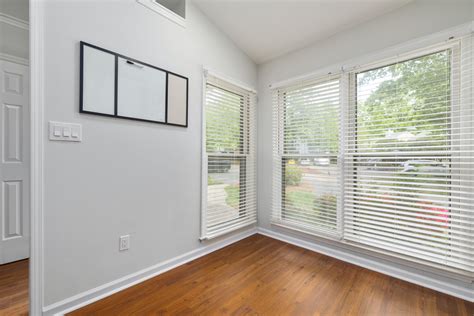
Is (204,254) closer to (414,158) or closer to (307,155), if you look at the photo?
(307,155)

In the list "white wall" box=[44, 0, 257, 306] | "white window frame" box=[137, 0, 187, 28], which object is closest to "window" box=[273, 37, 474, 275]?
"white wall" box=[44, 0, 257, 306]

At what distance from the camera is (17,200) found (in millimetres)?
1985

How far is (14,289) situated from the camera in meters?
1.64

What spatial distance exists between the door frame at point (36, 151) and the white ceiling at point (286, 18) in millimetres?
1453

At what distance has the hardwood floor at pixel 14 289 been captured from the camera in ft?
4.73

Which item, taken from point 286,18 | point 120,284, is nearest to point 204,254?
point 120,284

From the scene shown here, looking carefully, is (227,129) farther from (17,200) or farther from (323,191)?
(17,200)

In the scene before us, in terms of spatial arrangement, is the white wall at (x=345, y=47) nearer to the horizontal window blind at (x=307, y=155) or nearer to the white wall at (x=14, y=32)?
the horizontal window blind at (x=307, y=155)

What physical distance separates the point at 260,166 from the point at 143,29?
208cm

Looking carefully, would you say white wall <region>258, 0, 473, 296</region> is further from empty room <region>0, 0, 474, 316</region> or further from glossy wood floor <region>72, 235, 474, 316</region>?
glossy wood floor <region>72, 235, 474, 316</region>

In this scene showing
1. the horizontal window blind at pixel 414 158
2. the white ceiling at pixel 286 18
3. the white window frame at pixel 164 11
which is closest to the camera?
the horizontal window blind at pixel 414 158

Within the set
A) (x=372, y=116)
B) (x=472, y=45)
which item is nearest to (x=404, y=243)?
(x=372, y=116)

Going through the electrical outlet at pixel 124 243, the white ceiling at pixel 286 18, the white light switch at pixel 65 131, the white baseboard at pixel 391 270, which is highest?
the white ceiling at pixel 286 18

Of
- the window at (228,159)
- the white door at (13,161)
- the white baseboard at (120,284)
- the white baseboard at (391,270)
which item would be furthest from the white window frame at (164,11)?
the white baseboard at (391,270)
